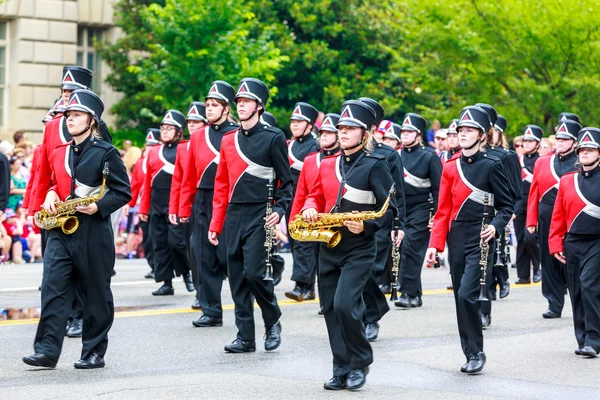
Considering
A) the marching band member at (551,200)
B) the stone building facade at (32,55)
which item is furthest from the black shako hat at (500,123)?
Answer: the stone building facade at (32,55)

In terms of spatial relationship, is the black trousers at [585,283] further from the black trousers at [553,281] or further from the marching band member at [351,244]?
the marching band member at [351,244]

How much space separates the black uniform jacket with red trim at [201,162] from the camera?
44.3ft

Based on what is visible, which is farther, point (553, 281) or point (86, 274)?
point (553, 281)

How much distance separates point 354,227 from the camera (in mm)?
9844

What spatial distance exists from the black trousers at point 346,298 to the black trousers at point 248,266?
1.51 meters

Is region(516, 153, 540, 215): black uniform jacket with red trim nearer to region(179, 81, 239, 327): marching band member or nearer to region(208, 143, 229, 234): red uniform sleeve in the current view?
region(179, 81, 239, 327): marching band member

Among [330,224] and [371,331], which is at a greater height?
[330,224]

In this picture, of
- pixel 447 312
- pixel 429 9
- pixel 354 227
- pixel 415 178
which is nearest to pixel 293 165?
pixel 415 178

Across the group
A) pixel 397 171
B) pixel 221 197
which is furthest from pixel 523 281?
pixel 221 197

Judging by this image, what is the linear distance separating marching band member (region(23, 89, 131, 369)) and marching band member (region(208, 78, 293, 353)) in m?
1.26

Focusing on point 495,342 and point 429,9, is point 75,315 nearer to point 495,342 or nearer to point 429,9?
point 495,342

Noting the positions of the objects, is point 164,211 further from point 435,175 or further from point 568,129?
point 568,129

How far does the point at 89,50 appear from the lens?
32.8 m

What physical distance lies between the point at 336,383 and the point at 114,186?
253 cm
